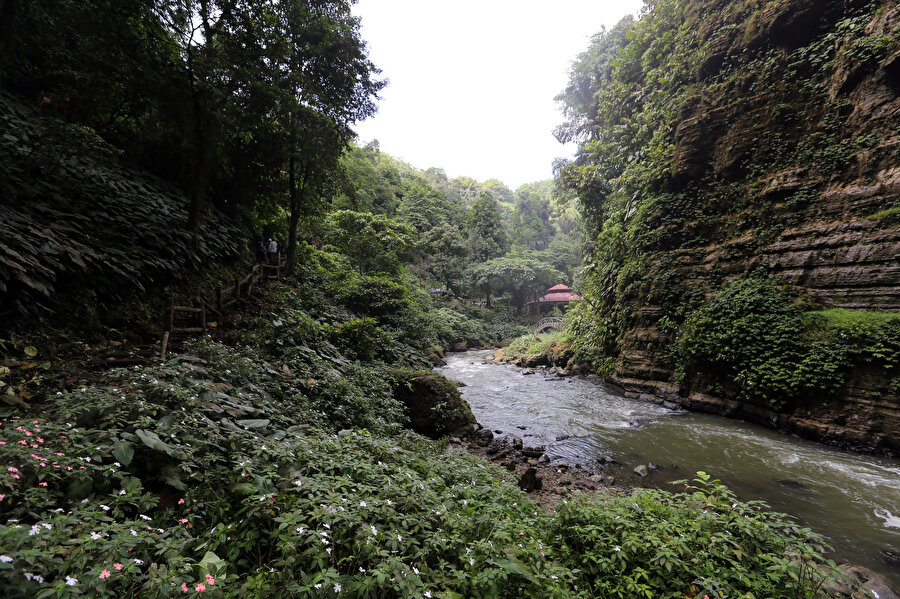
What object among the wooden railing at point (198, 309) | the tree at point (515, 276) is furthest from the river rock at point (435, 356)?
the tree at point (515, 276)

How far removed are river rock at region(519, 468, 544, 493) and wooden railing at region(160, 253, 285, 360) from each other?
5308mm

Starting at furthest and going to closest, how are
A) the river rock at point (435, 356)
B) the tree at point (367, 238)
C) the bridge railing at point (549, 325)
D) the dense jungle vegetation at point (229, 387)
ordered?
the bridge railing at point (549, 325)
the river rock at point (435, 356)
the tree at point (367, 238)
the dense jungle vegetation at point (229, 387)

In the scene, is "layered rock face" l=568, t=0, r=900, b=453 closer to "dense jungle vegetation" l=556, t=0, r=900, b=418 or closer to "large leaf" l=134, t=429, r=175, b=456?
"dense jungle vegetation" l=556, t=0, r=900, b=418

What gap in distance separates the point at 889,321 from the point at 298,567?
977 cm

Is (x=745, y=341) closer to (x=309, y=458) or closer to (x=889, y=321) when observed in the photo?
(x=889, y=321)

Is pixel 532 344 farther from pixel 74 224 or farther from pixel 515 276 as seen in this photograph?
pixel 74 224

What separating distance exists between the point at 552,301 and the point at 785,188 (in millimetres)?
23542

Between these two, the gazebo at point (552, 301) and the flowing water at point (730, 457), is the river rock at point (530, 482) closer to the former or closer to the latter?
the flowing water at point (730, 457)

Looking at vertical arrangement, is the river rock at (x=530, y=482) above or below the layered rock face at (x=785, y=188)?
below

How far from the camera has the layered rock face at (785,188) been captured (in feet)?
22.5

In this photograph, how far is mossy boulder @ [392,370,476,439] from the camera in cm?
724

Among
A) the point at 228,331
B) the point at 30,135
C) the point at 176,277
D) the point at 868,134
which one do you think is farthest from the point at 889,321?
the point at 30,135

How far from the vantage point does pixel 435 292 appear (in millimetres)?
27422

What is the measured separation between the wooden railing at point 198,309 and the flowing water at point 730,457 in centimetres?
656
